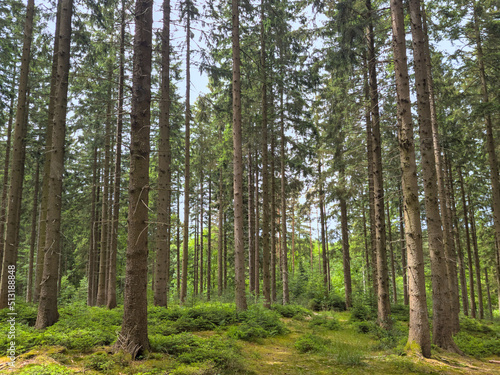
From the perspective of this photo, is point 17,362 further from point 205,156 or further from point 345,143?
point 205,156

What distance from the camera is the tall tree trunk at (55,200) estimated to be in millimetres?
7531

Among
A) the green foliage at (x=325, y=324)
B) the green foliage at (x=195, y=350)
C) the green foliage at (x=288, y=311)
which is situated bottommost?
the green foliage at (x=325, y=324)

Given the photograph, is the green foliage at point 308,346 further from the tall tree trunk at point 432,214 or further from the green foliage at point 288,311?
the green foliage at point 288,311

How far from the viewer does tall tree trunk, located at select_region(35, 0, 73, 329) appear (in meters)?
7.53

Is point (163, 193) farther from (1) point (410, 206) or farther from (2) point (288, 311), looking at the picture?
(1) point (410, 206)

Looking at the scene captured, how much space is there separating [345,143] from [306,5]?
6.89m

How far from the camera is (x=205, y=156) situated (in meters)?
20.8

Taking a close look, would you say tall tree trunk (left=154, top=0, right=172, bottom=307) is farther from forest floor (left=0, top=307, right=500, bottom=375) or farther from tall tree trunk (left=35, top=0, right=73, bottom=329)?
tall tree trunk (left=35, top=0, right=73, bottom=329)

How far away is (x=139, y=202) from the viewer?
5.72m

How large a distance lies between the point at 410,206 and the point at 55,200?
9.06 meters

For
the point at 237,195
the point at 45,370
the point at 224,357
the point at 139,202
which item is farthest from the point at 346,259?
the point at 45,370

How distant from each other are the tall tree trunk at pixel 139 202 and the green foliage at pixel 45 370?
3.20 ft

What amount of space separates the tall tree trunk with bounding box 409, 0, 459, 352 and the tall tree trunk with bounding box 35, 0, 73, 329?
33.4 feet

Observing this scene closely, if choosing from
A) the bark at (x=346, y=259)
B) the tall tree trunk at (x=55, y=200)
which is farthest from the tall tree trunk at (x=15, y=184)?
the bark at (x=346, y=259)
